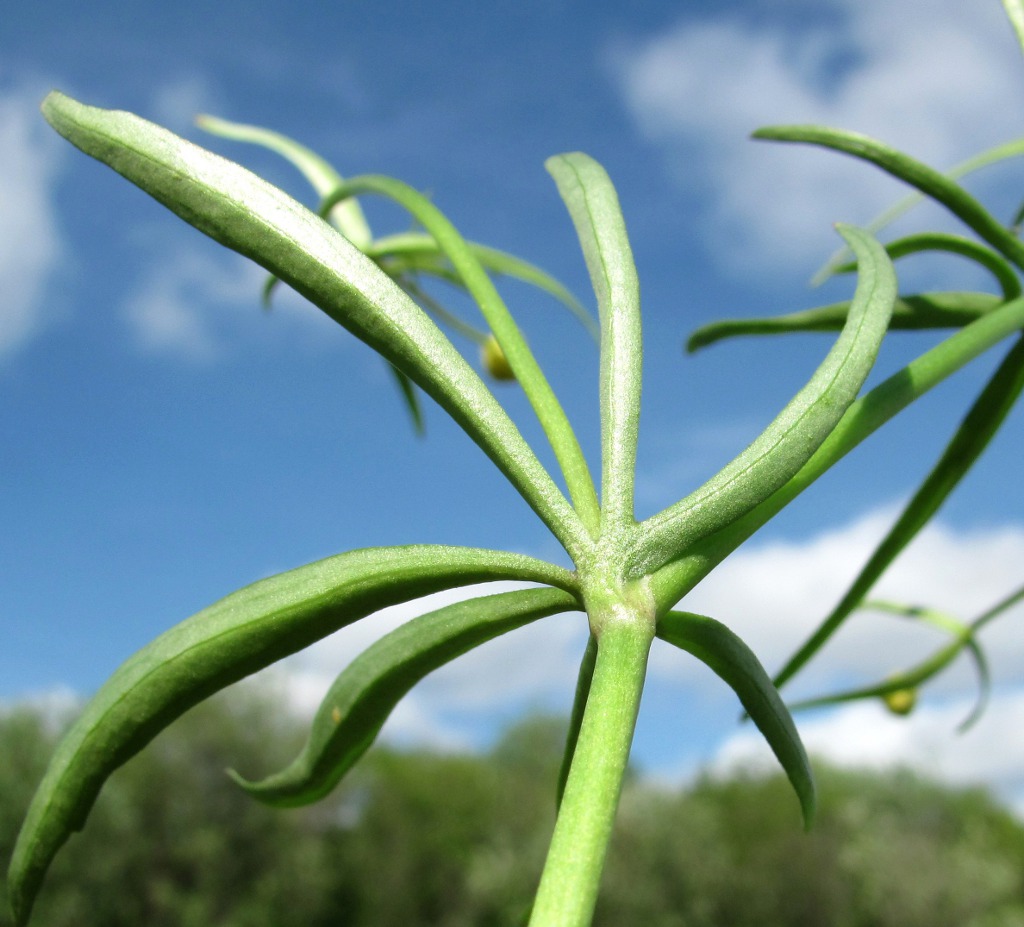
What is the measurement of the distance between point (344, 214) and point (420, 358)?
4.43ft

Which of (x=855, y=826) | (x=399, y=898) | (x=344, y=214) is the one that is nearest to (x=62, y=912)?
(x=399, y=898)

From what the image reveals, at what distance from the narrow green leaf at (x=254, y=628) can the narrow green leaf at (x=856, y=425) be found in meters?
0.05

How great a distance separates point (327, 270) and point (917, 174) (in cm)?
52

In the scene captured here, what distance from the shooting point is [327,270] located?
0.52 meters

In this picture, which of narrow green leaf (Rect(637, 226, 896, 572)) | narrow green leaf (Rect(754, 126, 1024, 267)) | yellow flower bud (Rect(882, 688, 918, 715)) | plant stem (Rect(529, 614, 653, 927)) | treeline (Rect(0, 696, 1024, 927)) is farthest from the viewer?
treeline (Rect(0, 696, 1024, 927))

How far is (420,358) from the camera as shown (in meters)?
0.53

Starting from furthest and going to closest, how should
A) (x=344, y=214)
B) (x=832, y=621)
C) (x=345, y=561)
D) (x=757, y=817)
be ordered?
(x=757, y=817)
(x=344, y=214)
(x=832, y=621)
(x=345, y=561)

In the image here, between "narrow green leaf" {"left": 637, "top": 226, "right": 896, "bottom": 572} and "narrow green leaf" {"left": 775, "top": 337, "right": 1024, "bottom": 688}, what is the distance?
1.08ft

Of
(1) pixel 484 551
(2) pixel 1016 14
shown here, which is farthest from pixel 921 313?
(1) pixel 484 551

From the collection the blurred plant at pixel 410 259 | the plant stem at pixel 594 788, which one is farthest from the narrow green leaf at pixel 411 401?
the plant stem at pixel 594 788

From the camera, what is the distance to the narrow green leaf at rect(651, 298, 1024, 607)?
0.49 meters

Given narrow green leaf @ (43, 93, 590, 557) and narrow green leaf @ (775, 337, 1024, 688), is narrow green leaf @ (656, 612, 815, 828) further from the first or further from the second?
narrow green leaf @ (775, 337, 1024, 688)

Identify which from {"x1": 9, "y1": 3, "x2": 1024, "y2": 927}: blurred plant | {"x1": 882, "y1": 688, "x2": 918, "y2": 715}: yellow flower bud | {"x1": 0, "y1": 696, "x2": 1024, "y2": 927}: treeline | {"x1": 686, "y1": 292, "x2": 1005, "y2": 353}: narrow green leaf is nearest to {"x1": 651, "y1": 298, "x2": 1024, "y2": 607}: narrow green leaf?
{"x1": 9, "y1": 3, "x2": 1024, "y2": 927}: blurred plant

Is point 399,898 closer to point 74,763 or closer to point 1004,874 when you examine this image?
point 1004,874
